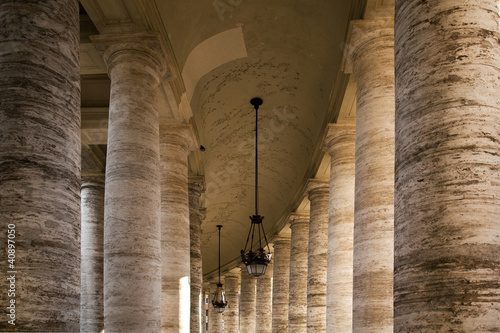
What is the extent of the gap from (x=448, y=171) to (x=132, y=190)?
8.69 meters

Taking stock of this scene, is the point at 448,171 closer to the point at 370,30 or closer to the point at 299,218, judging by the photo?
the point at 370,30

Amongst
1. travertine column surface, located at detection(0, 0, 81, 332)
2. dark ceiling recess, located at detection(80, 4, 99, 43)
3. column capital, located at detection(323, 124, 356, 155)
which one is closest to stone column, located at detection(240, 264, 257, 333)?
column capital, located at detection(323, 124, 356, 155)

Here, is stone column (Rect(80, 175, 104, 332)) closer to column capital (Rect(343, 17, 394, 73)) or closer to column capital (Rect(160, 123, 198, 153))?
column capital (Rect(160, 123, 198, 153))

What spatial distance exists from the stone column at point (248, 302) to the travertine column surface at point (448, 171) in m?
40.5

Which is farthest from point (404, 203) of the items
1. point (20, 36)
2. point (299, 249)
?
point (299, 249)

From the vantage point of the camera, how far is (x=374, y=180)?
13.3 metres

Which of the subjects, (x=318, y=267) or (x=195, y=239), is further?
(x=195, y=239)

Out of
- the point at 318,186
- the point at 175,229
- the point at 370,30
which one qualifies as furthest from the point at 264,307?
the point at 370,30

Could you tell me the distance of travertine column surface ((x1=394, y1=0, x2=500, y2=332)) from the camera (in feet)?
20.1

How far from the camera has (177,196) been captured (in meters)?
19.8

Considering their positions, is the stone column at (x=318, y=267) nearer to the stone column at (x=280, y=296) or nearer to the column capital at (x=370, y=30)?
the stone column at (x=280, y=296)

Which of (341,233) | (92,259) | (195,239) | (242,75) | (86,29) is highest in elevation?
(242,75)

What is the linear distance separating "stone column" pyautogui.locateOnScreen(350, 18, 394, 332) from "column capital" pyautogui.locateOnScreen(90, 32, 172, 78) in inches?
213

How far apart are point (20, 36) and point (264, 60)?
51.2 ft
